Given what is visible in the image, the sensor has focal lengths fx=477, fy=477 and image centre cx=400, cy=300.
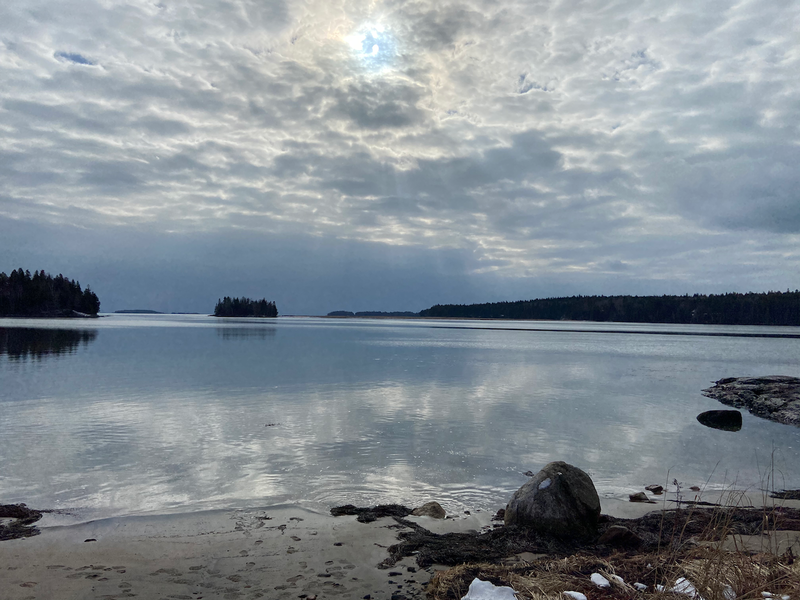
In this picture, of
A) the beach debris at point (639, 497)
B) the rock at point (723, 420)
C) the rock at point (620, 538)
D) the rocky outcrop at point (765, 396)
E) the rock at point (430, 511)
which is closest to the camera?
the rock at point (620, 538)

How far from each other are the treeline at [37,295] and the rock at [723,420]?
18905 cm

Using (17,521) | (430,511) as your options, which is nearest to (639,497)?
(430,511)

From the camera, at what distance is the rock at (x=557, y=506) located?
9.08 metres

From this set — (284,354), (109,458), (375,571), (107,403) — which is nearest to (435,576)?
(375,571)

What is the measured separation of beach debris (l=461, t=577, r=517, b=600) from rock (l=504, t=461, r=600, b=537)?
3.32m

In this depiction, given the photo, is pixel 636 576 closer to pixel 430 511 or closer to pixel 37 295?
pixel 430 511

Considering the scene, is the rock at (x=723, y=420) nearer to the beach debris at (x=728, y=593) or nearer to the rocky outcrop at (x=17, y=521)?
the beach debris at (x=728, y=593)

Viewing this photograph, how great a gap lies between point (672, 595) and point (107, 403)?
23.0 meters

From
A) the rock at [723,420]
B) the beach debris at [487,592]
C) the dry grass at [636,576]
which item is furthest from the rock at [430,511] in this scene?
the rock at [723,420]

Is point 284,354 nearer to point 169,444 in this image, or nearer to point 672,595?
point 169,444

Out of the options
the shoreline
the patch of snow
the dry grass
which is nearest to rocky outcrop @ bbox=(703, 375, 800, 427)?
the shoreline

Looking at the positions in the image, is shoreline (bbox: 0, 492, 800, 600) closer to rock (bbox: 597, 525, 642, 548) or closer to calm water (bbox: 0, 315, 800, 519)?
calm water (bbox: 0, 315, 800, 519)

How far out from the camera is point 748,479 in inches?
542

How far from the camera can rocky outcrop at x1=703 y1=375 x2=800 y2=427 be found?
77.3 ft
